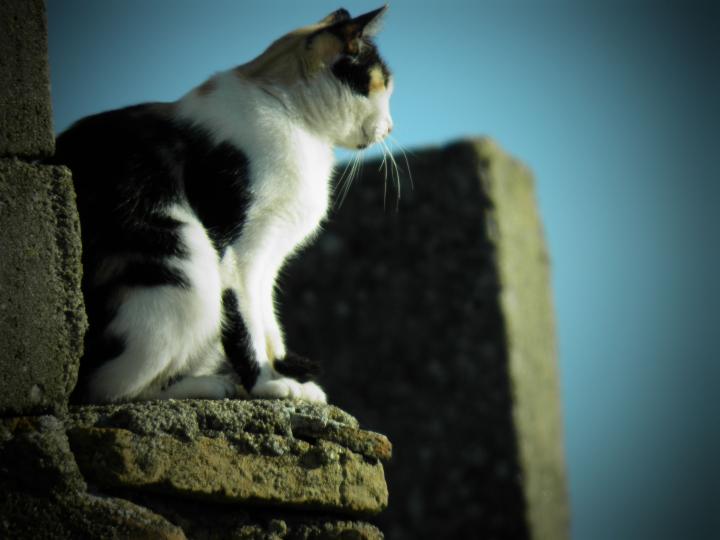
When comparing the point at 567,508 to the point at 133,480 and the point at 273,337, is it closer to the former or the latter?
the point at 273,337

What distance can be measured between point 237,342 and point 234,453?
47 cm

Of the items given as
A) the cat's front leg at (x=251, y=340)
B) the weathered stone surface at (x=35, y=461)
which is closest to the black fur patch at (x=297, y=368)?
the cat's front leg at (x=251, y=340)

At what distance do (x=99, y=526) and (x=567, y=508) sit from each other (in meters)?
6.40

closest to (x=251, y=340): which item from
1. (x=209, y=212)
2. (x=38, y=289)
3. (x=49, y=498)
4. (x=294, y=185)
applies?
(x=209, y=212)

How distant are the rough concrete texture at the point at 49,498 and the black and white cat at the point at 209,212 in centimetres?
41

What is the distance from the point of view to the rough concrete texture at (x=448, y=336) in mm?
7371

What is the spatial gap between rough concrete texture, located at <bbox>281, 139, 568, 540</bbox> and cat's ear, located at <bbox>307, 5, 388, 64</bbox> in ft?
14.1

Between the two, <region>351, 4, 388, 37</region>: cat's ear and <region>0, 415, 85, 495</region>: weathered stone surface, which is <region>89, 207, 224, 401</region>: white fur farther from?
<region>351, 4, 388, 37</region>: cat's ear

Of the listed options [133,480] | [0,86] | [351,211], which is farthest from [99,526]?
[351,211]

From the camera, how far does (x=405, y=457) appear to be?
7.59 m

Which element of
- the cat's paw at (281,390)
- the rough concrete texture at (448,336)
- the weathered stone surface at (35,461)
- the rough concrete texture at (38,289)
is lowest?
the rough concrete texture at (448,336)

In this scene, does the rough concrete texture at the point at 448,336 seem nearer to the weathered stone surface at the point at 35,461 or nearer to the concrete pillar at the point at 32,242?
the concrete pillar at the point at 32,242

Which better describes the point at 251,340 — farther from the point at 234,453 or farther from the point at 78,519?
the point at 78,519

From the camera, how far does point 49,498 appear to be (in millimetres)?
2143
